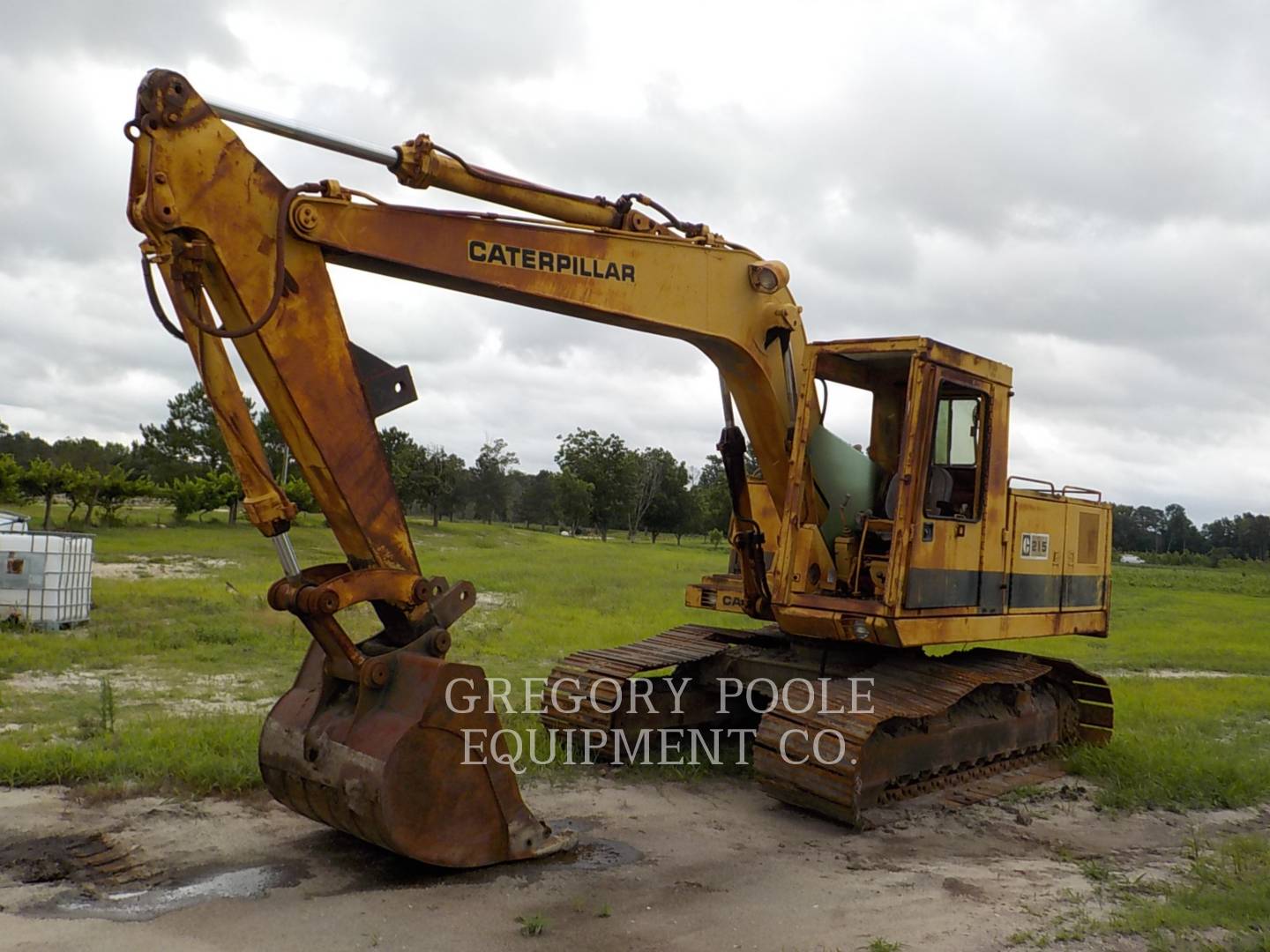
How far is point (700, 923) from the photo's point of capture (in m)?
5.51

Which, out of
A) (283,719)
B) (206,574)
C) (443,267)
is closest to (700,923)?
(283,719)

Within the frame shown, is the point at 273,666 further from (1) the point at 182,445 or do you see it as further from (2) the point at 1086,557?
(1) the point at 182,445

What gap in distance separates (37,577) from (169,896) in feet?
35.4

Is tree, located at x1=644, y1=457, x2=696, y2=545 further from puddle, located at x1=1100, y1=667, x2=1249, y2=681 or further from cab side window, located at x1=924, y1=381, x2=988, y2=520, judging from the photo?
cab side window, located at x1=924, y1=381, x2=988, y2=520

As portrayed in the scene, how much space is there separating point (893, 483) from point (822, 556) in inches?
37.7

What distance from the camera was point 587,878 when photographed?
609 cm

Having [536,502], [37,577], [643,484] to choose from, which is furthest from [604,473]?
[37,577]

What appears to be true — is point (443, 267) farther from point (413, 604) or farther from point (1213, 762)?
point (1213, 762)

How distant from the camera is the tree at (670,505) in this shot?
7019 centimetres

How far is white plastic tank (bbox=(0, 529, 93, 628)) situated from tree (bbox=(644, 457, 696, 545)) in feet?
182

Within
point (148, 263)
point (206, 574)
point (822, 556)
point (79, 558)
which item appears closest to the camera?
point (148, 263)

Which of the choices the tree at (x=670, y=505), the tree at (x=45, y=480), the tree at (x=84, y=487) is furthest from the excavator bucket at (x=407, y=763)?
the tree at (x=670, y=505)

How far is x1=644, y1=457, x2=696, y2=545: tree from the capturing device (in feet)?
230

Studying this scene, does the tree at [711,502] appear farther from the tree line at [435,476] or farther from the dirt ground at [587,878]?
the dirt ground at [587,878]
